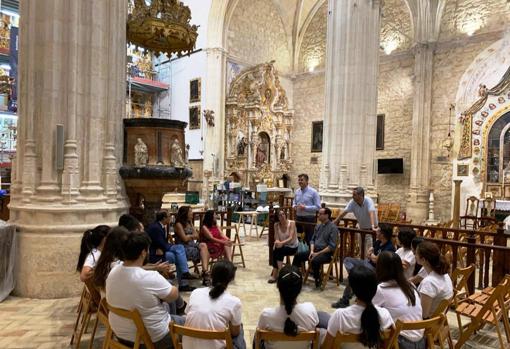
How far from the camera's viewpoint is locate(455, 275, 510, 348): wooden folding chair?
3.47 metres

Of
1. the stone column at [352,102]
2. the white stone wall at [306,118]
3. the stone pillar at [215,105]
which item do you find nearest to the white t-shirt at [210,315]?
the stone column at [352,102]

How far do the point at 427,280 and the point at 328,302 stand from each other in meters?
2.18

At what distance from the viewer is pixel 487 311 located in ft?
12.5

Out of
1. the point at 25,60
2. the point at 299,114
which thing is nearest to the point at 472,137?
the point at 299,114

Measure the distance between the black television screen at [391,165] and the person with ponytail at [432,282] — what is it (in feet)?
46.9

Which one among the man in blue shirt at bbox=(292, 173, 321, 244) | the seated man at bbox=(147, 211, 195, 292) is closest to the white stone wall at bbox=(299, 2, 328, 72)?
the man in blue shirt at bbox=(292, 173, 321, 244)

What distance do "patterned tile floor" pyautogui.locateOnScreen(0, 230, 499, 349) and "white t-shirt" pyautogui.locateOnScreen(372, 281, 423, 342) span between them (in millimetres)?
1681

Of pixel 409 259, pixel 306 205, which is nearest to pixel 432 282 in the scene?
pixel 409 259

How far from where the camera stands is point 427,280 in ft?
11.1

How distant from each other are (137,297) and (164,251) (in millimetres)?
2822

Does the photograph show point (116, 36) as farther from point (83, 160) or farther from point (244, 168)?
point (244, 168)

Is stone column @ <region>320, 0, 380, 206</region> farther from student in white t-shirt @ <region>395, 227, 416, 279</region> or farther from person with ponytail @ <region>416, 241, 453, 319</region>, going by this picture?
person with ponytail @ <region>416, 241, 453, 319</region>

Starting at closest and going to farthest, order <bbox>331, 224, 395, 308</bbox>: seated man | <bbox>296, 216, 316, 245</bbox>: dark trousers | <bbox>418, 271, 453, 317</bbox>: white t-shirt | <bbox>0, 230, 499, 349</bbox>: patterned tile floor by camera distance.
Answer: <bbox>418, 271, 453, 317</bbox>: white t-shirt
<bbox>0, 230, 499, 349</bbox>: patterned tile floor
<bbox>331, 224, 395, 308</bbox>: seated man
<bbox>296, 216, 316, 245</bbox>: dark trousers

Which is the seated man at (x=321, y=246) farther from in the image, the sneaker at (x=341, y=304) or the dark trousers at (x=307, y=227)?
the dark trousers at (x=307, y=227)
